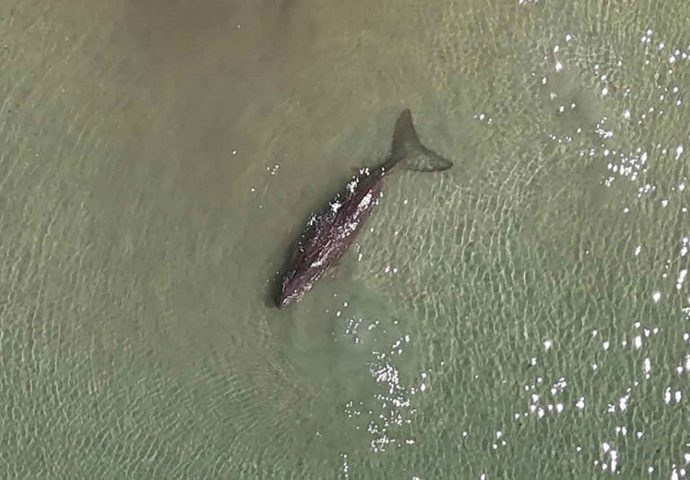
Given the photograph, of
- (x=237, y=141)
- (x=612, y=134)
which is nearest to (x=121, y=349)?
(x=237, y=141)

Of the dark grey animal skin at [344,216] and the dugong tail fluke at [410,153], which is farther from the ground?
the dugong tail fluke at [410,153]

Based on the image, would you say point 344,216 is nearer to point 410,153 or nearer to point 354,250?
point 354,250

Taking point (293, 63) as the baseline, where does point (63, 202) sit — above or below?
below

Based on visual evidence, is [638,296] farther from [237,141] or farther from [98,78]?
[98,78]

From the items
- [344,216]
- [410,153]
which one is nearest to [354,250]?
[344,216]

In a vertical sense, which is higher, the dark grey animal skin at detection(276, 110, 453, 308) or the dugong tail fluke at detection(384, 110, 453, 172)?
the dugong tail fluke at detection(384, 110, 453, 172)
